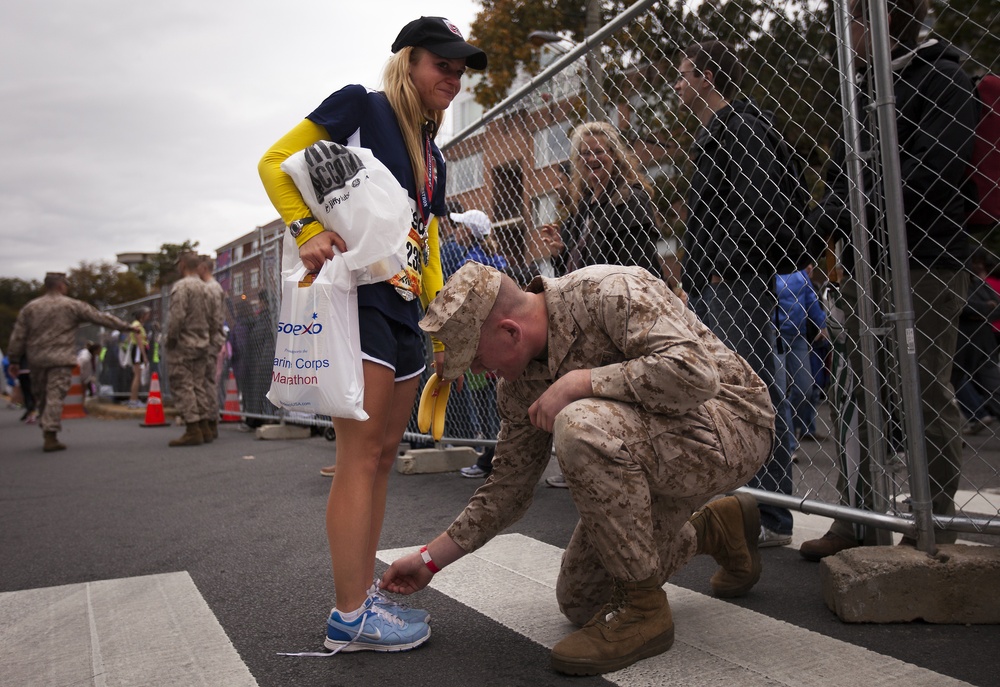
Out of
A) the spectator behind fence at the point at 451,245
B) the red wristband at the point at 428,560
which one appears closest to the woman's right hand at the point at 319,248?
the red wristband at the point at 428,560

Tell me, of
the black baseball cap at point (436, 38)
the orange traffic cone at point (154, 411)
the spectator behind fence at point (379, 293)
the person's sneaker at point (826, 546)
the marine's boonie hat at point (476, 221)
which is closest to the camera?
the spectator behind fence at point (379, 293)

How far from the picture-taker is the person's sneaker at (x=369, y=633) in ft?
7.70

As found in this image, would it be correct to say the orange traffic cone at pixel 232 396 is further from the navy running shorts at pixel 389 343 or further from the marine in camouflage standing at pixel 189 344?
the navy running shorts at pixel 389 343

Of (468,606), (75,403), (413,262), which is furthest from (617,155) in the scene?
(75,403)

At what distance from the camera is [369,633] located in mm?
2355

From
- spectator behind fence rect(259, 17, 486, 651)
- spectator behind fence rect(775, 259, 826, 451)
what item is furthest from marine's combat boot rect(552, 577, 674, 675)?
spectator behind fence rect(775, 259, 826, 451)

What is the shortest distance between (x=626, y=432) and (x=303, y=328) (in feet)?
3.10

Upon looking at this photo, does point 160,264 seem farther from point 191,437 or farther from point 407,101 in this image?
point 407,101

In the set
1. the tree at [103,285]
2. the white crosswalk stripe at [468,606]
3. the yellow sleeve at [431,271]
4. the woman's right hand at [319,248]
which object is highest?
the yellow sleeve at [431,271]

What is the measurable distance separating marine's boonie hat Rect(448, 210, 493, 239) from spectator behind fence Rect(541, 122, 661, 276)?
1069 millimetres

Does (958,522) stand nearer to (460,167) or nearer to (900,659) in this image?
(900,659)

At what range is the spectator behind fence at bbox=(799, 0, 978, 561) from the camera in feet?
8.85

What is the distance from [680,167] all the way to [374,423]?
2.55 meters

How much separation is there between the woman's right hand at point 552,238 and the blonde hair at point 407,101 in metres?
2.29
